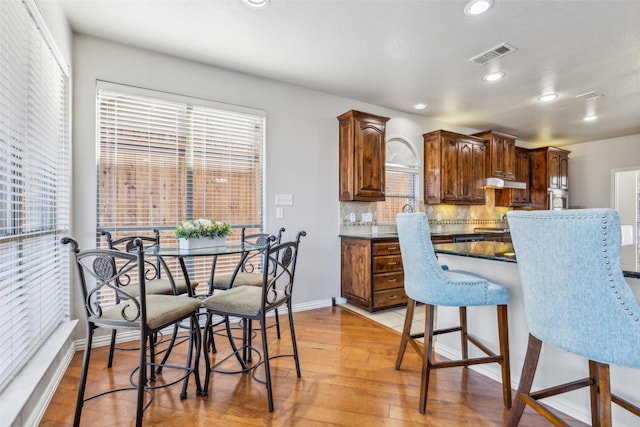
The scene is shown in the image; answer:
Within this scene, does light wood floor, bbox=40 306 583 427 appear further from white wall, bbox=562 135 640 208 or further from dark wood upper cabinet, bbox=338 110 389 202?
white wall, bbox=562 135 640 208

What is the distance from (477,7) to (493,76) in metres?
1.35

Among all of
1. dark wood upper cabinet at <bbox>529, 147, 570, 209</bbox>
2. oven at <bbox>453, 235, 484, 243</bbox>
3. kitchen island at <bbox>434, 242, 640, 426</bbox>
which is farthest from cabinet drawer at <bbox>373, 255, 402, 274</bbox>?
dark wood upper cabinet at <bbox>529, 147, 570, 209</bbox>

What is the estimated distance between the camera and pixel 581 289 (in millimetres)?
1147

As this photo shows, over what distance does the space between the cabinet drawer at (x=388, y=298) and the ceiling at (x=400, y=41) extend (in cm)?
237

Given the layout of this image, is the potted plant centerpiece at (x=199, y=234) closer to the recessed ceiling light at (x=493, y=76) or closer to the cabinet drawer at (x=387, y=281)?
the cabinet drawer at (x=387, y=281)

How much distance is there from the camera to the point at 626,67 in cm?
313

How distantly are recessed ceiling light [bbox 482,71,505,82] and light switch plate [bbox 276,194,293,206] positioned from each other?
8.04 feet

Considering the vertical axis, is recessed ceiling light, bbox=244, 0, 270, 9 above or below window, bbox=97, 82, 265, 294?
above

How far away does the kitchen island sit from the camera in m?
1.51

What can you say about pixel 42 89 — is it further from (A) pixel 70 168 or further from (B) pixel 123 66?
(B) pixel 123 66

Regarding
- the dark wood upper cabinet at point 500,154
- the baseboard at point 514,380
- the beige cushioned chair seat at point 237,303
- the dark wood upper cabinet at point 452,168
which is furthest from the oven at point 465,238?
the beige cushioned chair seat at point 237,303

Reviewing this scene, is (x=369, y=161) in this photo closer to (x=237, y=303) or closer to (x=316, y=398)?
(x=237, y=303)

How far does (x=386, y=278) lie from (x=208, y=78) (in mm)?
2852

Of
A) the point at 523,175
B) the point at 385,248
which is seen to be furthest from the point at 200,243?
the point at 523,175
